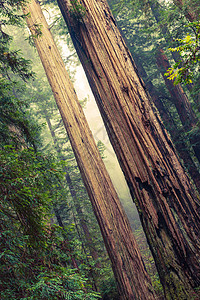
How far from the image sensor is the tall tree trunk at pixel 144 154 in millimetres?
2197

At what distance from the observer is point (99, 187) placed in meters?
4.17

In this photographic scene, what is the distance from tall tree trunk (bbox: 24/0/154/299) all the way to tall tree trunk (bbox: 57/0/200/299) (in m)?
1.47

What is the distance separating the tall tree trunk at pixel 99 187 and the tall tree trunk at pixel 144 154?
147 cm

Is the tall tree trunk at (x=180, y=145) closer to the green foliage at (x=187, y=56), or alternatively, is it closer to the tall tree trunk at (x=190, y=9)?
the tall tree trunk at (x=190, y=9)

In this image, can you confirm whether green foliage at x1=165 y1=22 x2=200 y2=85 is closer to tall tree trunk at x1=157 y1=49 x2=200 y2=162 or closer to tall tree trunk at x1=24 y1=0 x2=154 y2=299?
tall tree trunk at x1=24 y1=0 x2=154 y2=299

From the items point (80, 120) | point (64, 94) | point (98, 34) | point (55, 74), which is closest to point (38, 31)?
point (55, 74)

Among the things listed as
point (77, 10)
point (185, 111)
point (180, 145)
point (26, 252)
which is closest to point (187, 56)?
point (77, 10)

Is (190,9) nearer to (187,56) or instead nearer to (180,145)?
(187,56)

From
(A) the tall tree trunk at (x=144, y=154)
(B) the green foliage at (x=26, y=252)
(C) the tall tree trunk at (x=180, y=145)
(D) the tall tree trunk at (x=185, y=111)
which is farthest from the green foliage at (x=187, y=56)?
(C) the tall tree trunk at (x=180, y=145)

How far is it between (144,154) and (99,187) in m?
1.84

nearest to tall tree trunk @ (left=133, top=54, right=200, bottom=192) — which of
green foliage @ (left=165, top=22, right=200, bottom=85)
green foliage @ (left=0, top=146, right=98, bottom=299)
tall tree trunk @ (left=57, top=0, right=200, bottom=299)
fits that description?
green foliage @ (left=165, top=22, right=200, bottom=85)

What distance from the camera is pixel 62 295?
8.74ft

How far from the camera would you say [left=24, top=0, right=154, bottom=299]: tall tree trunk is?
3.59 meters

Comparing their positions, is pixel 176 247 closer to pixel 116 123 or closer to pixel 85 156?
pixel 116 123
